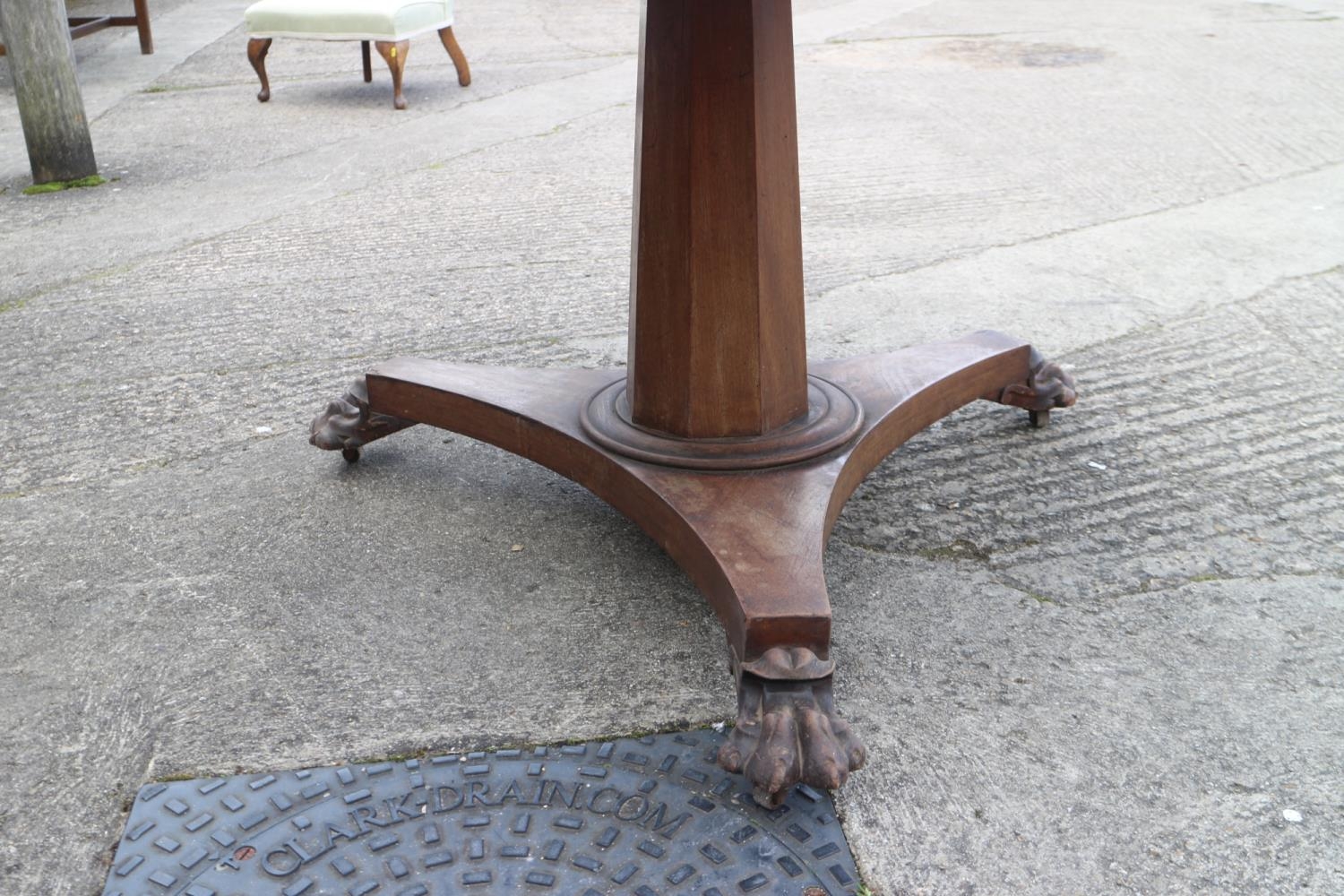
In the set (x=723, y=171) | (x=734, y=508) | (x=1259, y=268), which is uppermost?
(x=723, y=171)

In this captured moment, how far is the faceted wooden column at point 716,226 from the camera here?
1.89 meters

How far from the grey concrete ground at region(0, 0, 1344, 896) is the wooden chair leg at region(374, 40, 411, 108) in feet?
3.79

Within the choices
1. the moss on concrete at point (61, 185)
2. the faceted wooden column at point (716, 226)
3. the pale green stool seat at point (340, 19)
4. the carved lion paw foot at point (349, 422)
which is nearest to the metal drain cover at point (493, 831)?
the faceted wooden column at point (716, 226)

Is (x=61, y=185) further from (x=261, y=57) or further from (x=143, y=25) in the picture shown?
(x=143, y=25)

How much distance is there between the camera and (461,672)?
74.4 inches

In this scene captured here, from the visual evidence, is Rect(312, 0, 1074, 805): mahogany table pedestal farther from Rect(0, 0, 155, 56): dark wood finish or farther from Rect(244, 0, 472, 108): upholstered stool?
Rect(0, 0, 155, 56): dark wood finish

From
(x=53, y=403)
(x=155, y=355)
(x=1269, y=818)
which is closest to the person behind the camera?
(x=1269, y=818)

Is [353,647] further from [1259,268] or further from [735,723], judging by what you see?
[1259,268]

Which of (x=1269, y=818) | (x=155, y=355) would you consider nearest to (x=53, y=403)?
(x=155, y=355)

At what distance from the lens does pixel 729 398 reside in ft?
6.79

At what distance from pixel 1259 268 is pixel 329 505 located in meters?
2.76

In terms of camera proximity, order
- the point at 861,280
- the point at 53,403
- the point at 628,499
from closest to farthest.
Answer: the point at 628,499, the point at 53,403, the point at 861,280

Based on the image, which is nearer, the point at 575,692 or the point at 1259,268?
the point at 575,692

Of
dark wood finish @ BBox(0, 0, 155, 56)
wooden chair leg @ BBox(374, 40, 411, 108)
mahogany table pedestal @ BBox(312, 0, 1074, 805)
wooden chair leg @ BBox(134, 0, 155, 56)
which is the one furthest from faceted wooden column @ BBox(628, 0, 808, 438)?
wooden chair leg @ BBox(134, 0, 155, 56)
